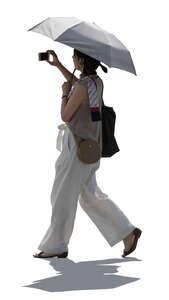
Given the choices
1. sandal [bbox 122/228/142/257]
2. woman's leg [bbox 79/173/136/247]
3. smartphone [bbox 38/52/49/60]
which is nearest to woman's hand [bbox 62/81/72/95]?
smartphone [bbox 38/52/49/60]

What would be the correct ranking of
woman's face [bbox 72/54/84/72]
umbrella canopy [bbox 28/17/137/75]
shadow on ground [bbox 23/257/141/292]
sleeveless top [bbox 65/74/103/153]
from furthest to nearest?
woman's face [bbox 72/54/84/72] → sleeveless top [bbox 65/74/103/153] → umbrella canopy [bbox 28/17/137/75] → shadow on ground [bbox 23/257/141/292]

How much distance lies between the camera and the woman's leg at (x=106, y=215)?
972cm

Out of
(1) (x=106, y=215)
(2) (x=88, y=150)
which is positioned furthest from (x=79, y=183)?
(1) (x=106, y=215)

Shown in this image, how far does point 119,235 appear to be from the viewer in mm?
9750

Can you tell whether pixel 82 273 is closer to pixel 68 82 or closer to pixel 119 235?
pixel 119 235

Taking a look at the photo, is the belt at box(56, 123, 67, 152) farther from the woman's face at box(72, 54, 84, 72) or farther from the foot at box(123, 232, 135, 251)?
the foot at box(123, 232, 135, 251)

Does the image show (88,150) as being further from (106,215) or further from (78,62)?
(78,62)

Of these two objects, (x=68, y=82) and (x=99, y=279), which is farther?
(x=68, y=82)

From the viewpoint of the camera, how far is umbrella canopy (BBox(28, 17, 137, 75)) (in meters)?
8.91

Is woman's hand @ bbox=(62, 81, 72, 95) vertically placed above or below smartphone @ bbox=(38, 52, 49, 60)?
below

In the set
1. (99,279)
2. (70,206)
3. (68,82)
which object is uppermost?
(68,82)

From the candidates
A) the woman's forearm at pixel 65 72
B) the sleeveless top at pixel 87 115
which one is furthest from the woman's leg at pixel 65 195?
the woman's forearm at pixel 65 72

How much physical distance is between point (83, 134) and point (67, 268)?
1.45 meters

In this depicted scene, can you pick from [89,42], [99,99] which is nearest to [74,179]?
[99,99]
